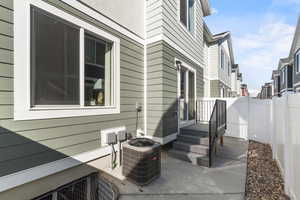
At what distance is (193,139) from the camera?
14.8ft

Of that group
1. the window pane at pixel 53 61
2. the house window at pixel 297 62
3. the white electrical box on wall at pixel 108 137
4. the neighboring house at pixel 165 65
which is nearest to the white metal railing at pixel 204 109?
the neighboring house at pixel 165 65

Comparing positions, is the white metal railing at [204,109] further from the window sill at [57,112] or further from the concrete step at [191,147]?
the window sill at [57,112]

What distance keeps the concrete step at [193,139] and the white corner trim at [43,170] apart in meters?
2.54

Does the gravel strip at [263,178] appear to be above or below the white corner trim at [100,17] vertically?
below

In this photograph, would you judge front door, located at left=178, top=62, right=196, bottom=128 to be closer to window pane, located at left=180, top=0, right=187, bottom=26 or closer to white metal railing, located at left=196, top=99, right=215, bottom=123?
white metal railing, located at left=196, top=99, right=215, bottom=123

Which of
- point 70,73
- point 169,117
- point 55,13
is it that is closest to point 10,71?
point 70,73

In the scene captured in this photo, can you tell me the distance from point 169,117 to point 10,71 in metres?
3.67

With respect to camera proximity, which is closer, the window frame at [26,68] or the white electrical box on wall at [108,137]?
the window frame at [26,68]

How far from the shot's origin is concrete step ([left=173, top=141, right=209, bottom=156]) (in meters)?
4.00

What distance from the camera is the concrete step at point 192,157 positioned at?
12.4 ft

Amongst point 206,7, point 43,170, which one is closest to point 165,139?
point 43,170

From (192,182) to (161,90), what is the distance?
235cm

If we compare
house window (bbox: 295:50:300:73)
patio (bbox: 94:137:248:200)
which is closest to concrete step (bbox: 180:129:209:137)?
patio (bbox: 94:137:248:200)

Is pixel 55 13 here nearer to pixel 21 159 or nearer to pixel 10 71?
pixel 10 71
